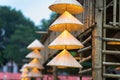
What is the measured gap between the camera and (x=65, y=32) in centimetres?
555

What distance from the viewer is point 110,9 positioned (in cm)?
673

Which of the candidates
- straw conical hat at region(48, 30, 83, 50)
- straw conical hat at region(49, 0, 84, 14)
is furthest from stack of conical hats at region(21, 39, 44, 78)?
straw conical hat at region(48, 30, 83, 50)

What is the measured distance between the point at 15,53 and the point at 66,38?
132ft

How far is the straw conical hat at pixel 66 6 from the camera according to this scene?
5598mm

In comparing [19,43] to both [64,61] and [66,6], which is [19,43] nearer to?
[66,6]

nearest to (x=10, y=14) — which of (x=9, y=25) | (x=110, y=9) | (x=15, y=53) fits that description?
(x=9, y=25)

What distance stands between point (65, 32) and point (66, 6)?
0.43 m

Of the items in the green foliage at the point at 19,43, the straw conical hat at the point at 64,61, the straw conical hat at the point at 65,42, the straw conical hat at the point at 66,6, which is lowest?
the straw conical hat at the point at 64,61

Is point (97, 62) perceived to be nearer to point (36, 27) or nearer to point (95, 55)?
point (95, 55)

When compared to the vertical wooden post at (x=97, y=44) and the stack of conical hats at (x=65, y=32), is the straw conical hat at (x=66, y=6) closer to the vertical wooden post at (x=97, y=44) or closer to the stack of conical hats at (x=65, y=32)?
the stack of conical hats at (x=65, y=32)

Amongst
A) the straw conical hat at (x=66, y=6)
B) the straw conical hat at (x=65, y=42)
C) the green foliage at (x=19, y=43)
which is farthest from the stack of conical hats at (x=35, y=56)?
the green foliage at (x=19, y=43)

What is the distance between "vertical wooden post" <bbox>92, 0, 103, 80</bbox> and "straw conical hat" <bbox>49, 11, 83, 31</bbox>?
303 millimetres

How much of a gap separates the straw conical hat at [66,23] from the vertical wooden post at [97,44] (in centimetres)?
30

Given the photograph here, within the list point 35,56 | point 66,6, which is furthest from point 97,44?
point 35,56
